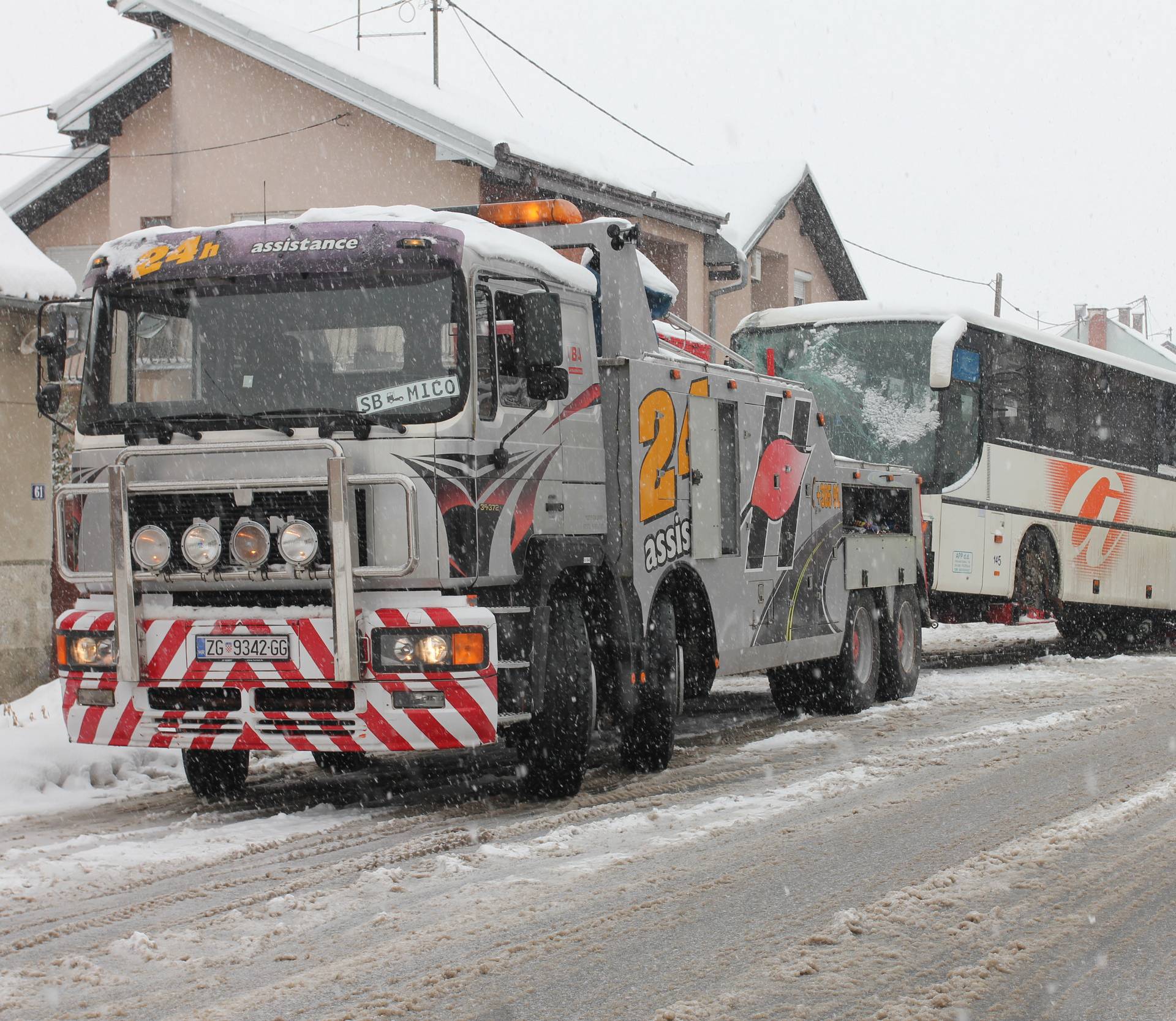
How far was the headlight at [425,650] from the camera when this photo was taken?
7609 millimetres

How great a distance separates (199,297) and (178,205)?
1540 cm

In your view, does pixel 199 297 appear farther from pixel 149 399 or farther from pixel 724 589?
pixel 724 589

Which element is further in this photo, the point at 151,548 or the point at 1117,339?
the point at 1117,339

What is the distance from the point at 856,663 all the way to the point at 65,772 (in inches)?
257

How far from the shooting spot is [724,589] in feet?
34.9

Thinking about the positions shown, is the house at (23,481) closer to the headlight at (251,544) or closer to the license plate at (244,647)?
the license plate at (244,647)

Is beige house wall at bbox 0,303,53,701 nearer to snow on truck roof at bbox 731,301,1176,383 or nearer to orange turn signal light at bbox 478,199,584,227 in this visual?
orange turn signal light at bbox 478,199,584,227

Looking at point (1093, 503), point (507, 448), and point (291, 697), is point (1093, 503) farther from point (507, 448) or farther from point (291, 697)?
point (291, 697)

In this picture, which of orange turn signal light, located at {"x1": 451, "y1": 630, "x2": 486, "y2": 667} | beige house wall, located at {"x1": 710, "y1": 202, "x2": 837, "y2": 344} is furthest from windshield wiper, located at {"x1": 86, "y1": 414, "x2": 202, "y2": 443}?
beige house wall, located at {"x1": 710, "y1": 202, "x2": 837, "y2": 344}

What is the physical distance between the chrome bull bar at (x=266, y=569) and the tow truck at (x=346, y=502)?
0.01 meters

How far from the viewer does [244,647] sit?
7781 millimetres

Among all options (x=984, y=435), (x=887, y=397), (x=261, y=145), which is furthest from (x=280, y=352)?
(x=261, y=145)

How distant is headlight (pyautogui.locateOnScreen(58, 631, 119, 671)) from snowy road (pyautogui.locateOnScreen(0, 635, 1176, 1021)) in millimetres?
810

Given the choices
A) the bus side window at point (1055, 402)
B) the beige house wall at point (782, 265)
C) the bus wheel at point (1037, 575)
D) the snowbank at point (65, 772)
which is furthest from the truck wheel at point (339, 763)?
the beige house wall at point (782, 265)
